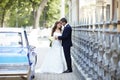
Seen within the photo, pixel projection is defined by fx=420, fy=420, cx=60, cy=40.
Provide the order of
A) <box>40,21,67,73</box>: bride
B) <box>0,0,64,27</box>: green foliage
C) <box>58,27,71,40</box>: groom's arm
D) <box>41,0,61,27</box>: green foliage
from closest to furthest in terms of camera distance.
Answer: <box>58,27,71,40</box>: groom's arm, <box>40,21,67,73</box>: bride, <box>0,0,64,27</box>: green foliage, <box>41,0,61,27</box>: green foliage

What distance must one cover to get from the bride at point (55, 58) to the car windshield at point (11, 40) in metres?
3.97

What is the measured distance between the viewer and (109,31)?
684 centimetres

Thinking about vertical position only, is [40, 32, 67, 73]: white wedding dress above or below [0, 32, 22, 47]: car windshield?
below

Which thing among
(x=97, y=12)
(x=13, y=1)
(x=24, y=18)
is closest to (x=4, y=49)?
(x=97, y=12)

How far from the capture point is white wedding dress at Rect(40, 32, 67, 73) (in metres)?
15.6

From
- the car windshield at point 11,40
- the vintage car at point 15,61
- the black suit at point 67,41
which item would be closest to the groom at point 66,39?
the black suit at point 67,41

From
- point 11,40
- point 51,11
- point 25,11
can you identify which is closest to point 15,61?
point 11,40

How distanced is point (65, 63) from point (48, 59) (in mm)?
677

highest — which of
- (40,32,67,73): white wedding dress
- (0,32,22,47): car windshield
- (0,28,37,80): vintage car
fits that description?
(0,32,22,47): car windshield

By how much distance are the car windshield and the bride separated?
397cm

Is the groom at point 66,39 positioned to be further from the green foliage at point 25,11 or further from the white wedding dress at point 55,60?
the green foliage at point 25,11

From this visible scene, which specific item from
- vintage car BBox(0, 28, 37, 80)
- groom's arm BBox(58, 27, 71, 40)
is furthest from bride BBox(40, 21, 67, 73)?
vintage car BBox(0, 28, 37, 80)

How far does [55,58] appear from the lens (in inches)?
622

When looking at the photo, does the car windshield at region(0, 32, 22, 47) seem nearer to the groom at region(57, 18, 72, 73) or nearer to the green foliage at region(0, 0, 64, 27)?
the groom at region(57, 18, 72, 73)
